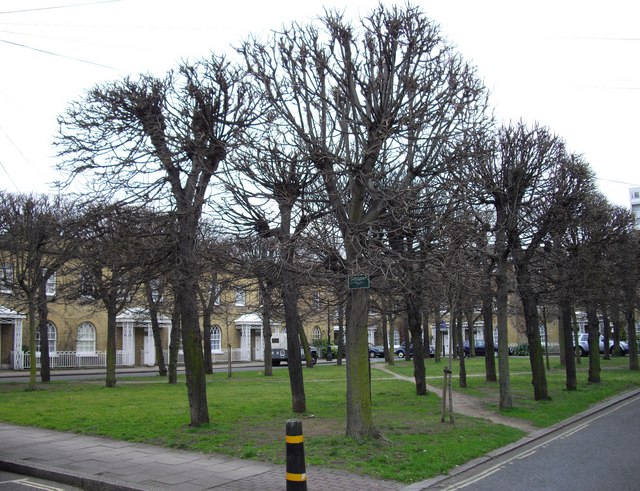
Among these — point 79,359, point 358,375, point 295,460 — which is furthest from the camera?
point 79,359

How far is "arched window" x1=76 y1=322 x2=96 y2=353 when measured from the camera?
43.8 m

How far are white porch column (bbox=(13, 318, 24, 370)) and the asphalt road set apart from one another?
3473 centimetres

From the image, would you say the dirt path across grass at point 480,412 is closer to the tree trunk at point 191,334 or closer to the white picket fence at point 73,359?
the tree trunk at point 191,334

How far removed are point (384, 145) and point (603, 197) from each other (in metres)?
18.2

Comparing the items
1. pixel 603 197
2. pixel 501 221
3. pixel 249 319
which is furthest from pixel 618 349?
pixel 501 221

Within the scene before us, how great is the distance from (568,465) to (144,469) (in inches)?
250

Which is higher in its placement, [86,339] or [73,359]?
[86,339]

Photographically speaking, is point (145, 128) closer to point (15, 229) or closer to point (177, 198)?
point (177, 198)

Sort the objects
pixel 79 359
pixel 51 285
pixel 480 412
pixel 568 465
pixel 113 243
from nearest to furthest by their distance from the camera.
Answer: pixel 568 465, pixel 113 243, pixel 480 412, pixel 51 285, pixel 79 359

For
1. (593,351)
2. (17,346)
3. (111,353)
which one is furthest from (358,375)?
(17,346)

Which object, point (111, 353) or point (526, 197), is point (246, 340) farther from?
point (526, 197)

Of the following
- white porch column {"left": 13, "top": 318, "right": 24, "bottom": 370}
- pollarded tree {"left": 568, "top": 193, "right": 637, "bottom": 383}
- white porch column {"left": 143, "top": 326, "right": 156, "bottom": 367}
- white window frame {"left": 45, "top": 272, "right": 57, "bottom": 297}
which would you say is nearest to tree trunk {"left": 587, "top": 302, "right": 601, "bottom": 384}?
pollarded tree {"left": 568, "top": 193, "right": 637, "bottom": 383}

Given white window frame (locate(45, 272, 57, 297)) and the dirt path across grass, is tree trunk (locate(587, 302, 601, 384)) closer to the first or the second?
the dirt path across grass

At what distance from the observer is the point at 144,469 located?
345 inches
